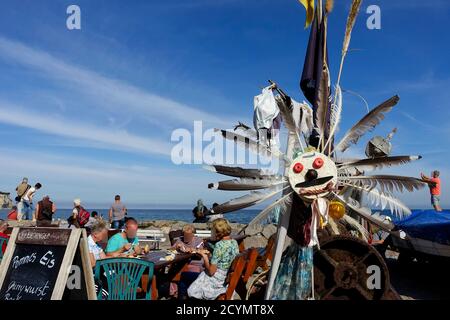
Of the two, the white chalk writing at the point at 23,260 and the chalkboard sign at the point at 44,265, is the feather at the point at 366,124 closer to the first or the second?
the chalkboard sign at the point at 44,265

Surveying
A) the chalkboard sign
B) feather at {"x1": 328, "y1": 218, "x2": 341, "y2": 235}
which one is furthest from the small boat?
the chalkboard sign

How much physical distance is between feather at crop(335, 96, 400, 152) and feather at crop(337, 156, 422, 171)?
0.21 metres

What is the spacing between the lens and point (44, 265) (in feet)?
13.0

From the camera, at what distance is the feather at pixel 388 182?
370 cm

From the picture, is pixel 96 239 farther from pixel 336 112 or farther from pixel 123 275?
pixel 336 112

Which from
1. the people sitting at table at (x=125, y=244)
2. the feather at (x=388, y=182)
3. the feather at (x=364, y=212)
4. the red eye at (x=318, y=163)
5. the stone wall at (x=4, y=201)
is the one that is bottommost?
the stone wall at (x=4, y=201)

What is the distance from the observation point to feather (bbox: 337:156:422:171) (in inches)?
147

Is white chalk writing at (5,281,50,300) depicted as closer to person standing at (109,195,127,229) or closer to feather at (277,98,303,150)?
feather at (277,98,303,150)

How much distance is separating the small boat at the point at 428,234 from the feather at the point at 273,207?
259cm

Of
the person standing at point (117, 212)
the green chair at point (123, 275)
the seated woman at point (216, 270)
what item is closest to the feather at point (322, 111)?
the seated woman at point (216, 270)

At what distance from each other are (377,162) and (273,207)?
117 centimetres

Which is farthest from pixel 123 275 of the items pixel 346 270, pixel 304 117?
pixel 304 117
